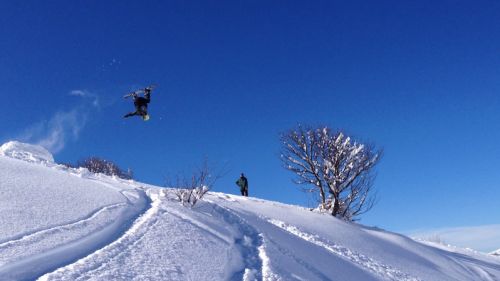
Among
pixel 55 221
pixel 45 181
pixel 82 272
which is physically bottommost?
pixel 82 272

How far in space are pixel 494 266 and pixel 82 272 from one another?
1370 centimetres

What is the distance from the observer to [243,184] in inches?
829

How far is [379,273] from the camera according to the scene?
8617mm

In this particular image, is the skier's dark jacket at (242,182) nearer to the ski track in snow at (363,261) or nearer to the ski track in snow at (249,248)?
the ski track in snow at (249,248)

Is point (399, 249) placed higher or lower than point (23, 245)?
higher

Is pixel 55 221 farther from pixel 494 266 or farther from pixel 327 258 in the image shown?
pixel 494 266

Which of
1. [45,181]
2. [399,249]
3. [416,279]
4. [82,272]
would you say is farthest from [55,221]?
[399,249]

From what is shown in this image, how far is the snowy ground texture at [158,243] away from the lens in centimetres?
491

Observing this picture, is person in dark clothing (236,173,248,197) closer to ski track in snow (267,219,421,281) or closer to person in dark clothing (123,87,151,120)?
person in dark clothing (123,87,151,120)

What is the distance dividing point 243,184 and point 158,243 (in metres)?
14.9

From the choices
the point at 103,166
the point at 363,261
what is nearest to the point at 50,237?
the point at 363,261

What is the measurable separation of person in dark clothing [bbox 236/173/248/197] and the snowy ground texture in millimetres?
8750

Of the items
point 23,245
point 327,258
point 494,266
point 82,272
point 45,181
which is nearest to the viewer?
point 82,272

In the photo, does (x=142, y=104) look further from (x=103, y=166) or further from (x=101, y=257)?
(x=103, y=166)
